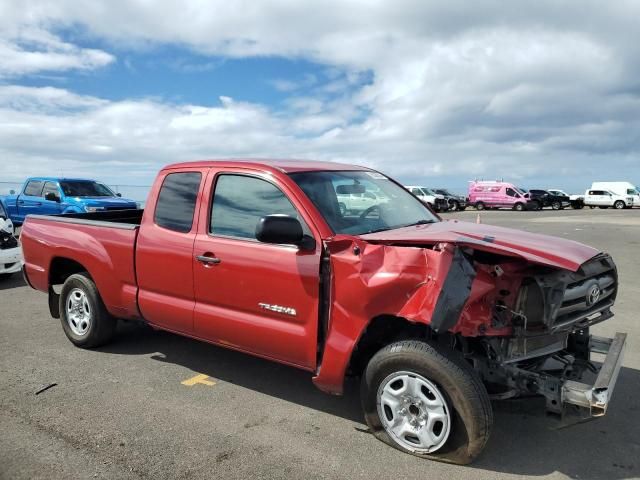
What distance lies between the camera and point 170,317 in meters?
4.60

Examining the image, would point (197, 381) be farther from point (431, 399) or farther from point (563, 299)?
point (563, 299)

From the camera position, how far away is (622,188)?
46938 millimetres

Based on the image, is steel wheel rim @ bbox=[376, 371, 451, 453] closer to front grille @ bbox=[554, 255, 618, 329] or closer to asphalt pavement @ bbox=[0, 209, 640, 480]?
asphalt pavement @ bbox=[0, 209, 640, 480]

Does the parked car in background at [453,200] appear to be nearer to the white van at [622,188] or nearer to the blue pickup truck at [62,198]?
the white van at [622,188]

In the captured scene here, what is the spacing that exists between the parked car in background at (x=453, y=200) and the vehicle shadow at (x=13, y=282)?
33503 mm

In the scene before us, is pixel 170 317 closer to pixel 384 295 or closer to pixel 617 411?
pixel 384 295

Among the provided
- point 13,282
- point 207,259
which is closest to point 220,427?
point 207,259

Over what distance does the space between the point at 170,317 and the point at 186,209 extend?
921 mm

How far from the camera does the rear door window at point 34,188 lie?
52.0ft

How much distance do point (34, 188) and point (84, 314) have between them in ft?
40.6

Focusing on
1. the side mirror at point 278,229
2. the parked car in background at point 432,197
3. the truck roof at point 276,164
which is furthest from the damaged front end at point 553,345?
the parked car in background at point 432,197

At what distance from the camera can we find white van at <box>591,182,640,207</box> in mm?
45756

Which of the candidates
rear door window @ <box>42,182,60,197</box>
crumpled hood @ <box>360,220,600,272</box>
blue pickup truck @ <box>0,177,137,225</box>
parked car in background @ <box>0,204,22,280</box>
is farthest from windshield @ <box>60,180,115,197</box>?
crumpled hood @ <box>360,220,600,272</box>

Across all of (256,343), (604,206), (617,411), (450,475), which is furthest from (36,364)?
(604,206)
